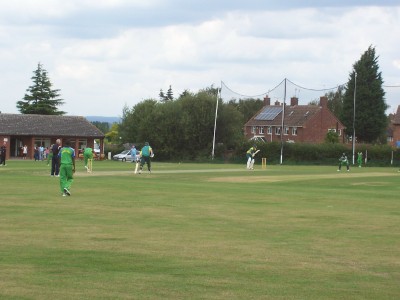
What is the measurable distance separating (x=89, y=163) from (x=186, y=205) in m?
28.1

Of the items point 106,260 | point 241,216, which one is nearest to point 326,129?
point 241,216

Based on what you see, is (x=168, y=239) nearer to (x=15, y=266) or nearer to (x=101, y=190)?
(x=15, y=266)

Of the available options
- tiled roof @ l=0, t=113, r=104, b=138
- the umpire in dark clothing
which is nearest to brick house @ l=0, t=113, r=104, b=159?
tiled roof @ l=0, t=113, r=104, b=138

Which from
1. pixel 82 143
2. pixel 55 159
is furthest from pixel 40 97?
pixel 55 159

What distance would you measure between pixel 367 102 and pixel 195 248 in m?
102

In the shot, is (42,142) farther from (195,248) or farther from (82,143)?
(195,248)

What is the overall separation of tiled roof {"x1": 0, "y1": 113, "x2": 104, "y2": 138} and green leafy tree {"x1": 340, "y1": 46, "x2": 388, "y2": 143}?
3472 centimetres

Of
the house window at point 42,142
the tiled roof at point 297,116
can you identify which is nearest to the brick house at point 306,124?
the tiled roof at point 297,116

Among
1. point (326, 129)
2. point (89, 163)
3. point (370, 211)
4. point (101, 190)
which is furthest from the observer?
point (326, 129)

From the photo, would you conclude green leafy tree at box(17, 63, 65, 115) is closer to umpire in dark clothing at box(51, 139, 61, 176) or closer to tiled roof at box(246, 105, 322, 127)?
tiled roof at box(246, 105, 322, 127)

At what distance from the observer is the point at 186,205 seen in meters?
23.6

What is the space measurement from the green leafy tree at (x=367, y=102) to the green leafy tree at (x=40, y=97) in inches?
1750

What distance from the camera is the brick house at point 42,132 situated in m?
97.1

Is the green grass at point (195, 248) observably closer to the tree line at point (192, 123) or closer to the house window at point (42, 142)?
the tree line at point (192, 123)
